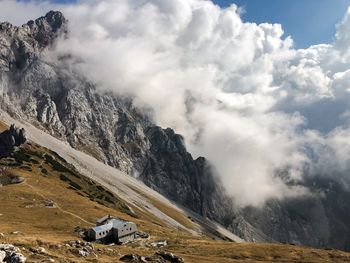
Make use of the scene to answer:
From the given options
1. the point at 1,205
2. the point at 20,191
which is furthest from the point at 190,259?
the point at 20,191

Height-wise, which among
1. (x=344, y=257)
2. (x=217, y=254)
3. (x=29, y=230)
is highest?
(x=344, y=257)

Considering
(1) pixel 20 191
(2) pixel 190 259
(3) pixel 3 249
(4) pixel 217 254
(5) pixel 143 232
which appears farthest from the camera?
(1) pixel 20 191

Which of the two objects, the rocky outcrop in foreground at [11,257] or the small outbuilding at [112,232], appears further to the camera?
the small outbuilding at [112,232]

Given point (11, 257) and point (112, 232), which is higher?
point (112, 232)

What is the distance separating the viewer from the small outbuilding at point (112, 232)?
473 ft

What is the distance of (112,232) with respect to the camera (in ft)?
492

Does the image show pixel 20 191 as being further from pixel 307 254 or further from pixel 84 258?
pixel 84 258

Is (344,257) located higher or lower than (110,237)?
higher

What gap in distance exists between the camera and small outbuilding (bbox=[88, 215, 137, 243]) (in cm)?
14412

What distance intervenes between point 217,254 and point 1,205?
8102 centimetres

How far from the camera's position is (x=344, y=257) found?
479 ft

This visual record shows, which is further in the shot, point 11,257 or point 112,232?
point 112,232

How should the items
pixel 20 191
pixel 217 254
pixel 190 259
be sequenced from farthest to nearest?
pixel 20 191 < pixel 217 254 < pixel 190 259

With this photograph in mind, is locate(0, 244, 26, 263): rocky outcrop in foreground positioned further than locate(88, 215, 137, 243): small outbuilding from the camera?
No
